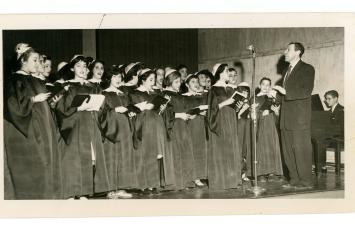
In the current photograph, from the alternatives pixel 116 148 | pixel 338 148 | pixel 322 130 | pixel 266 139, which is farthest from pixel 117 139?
pixel 338 148

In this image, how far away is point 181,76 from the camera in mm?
6258

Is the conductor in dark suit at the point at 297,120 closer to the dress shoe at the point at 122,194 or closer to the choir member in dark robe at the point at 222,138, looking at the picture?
the choir member in dark robe at the point at 222,138

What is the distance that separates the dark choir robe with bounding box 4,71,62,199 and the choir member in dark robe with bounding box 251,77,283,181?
206 centimetres

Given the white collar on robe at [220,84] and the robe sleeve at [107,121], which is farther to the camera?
→ the white collar on robe at [220,84]

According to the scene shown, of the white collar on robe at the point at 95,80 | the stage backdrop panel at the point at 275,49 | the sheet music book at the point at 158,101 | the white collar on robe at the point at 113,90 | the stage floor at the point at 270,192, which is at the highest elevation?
the stage backdrop panel at the point at 275,49

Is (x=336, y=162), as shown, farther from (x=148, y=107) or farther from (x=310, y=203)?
(x=148, y=107)

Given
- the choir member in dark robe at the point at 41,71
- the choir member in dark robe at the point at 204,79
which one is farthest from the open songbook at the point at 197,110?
the choir member in dark robe at the point at 41,71

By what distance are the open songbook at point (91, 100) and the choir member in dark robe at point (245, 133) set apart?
1.43m

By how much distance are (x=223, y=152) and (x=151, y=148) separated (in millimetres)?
739

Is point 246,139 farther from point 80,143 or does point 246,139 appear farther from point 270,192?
point 80,143

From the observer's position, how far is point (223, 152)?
6.25 m

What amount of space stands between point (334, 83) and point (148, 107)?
1.91 meters

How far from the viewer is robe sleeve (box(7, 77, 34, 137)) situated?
239 inches

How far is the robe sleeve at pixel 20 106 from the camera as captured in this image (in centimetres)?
607
